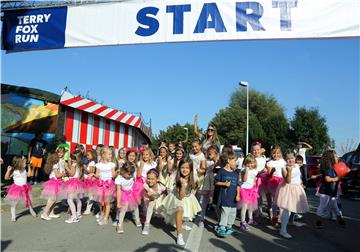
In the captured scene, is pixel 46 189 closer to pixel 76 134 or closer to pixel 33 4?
pixel 33 4

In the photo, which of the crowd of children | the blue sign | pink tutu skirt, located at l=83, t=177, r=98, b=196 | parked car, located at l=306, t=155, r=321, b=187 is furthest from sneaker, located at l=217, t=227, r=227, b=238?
parked car, located at l=306, t=155, r=321, b=187

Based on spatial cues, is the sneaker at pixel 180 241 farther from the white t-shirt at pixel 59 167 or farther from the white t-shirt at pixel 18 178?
the white t-shirt at pixel 18 178

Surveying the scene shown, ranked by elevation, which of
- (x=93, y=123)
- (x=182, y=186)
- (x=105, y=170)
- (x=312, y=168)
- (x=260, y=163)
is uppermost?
(x=93, y=123)

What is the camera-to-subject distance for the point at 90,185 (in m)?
7.82

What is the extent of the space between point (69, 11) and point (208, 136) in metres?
4.41

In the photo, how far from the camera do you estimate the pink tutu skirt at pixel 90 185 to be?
7705 mm

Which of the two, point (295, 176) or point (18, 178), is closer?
point (295, 176)

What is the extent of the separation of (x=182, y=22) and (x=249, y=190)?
3.90m

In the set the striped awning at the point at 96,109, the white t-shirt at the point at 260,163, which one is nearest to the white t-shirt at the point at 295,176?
the white t-shirt at the point at 260,163

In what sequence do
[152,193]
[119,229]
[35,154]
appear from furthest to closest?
1. [35,154]
2. [152,193]
3. [119,229]

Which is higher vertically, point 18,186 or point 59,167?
point 59,167

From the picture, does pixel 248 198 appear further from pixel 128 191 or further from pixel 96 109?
pixel 96 109

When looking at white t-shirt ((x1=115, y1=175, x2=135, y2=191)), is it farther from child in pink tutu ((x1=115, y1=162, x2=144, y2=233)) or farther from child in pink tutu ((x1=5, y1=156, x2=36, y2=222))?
child in pink tutu ((x1=5, y1=156, x2=36, y2=222))

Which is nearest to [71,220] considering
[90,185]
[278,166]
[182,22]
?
[90,185]
